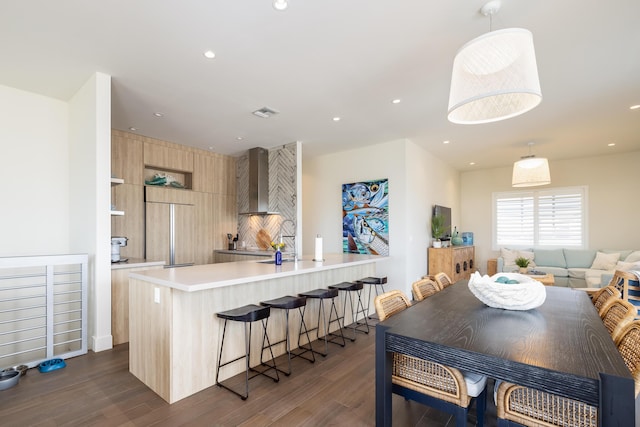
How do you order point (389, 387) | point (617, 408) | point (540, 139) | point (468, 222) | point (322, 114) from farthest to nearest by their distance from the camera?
point (468, 222)
point (540, 139)
point (322, 114)
point (389, 387)
point (617, 408)

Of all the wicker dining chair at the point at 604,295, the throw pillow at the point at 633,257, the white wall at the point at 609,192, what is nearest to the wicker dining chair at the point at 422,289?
the wicker dining chair at the point at 604,295

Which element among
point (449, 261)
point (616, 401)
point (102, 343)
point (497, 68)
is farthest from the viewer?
point (449, 261)

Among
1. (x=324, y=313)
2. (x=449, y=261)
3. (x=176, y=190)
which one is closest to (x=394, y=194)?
(x=449, y=261)

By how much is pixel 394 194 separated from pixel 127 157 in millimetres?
4592

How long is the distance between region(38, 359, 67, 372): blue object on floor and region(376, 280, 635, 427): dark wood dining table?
301 cm

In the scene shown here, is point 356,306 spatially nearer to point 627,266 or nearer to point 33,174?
point 33,174

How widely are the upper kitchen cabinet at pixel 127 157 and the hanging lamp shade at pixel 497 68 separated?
5.00m

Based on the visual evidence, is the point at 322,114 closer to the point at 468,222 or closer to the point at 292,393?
the point at 292,393

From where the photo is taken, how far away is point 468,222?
827 centimetres

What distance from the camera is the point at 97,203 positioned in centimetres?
314

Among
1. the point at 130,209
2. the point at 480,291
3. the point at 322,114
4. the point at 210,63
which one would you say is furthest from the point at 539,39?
the point at 130,209

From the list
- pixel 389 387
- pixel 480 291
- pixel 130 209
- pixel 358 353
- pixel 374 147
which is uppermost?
pixel 374 147

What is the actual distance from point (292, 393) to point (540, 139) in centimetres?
581

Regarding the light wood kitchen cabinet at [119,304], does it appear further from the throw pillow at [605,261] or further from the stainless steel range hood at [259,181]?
the throw pillow at [605,261]
